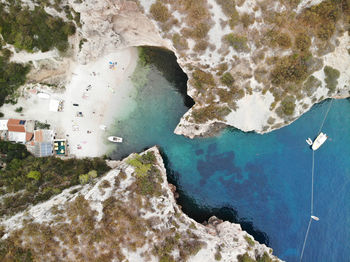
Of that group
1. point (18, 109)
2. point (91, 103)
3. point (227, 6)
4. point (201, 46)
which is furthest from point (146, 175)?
point (227, 6)

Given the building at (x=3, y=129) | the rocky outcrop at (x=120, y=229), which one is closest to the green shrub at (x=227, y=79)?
the rocky outcrop at (x=120, y=229)

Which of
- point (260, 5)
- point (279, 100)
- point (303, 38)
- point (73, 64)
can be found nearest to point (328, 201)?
point (279, 100)

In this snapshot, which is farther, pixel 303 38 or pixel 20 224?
pixel 303 38

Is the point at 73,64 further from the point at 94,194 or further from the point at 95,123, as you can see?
the point at 94,194

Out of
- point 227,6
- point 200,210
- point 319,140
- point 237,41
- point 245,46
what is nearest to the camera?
point 227,6

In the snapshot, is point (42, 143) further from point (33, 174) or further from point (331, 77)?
point (331, 77)
